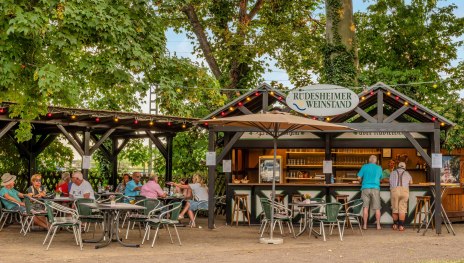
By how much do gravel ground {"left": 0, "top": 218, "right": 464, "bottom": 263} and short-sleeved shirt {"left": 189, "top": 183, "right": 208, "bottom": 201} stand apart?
185cm

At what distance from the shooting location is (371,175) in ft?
52.4

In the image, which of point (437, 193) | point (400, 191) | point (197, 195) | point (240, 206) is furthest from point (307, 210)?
point (197, 195)

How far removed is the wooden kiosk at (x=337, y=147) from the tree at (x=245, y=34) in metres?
5.89

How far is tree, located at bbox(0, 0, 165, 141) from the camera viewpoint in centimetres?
1149

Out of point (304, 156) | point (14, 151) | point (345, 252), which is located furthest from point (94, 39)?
point (14, 151)

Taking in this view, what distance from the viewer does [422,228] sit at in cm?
1631

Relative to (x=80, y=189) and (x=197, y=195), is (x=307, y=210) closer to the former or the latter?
(x=197, y=195)

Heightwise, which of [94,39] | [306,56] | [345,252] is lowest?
[345,252]

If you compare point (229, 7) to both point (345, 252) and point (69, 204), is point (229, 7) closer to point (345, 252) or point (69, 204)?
point (69, 204)

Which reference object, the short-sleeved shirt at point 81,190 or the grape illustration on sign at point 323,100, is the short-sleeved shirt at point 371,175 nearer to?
the grape illustration on sign at point 323,100

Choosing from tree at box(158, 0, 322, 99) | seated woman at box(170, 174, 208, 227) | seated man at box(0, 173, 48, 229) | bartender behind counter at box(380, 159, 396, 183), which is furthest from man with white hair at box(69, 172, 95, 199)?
tree at box(158, 0, 322, 99)

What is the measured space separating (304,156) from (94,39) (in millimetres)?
9194

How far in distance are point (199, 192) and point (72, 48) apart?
6063mm

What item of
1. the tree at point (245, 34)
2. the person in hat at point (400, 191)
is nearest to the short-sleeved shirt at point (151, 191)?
the person in hat at point (400, 191)
